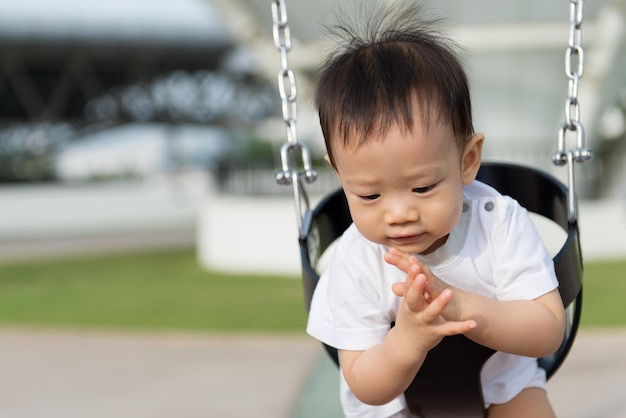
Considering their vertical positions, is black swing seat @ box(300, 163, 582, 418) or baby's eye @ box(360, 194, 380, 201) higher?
baby's eye @ box(360, 194, 380, 201)

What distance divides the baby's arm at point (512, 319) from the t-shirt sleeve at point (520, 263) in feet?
0.09

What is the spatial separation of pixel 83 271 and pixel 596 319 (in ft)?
18.4

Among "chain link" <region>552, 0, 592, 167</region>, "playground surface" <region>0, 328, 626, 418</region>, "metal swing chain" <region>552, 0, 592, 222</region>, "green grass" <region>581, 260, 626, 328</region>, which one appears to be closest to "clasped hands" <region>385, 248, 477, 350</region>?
"metal swing chain" <region>552, 0, 592, 222</region>

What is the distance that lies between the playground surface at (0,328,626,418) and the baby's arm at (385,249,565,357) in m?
1.22

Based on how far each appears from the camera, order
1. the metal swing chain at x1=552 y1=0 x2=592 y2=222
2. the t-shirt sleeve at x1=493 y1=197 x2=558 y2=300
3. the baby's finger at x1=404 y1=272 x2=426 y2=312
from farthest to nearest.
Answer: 1. the metal swing chain at x1=552 y1=0 x2=592 y2=222
2. the t-shirt sleeve at x1=493 y1=197 x2=558 y2=300
3. the baby's finger at x1=404 y1=272 x2=426 y2=312

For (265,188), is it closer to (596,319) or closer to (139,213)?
(596,319)

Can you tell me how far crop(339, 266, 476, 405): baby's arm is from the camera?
1.31 meters

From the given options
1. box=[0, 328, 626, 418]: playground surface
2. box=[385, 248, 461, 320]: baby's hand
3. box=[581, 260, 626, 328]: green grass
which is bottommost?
box=[581, 260, 626, 328]: green grass

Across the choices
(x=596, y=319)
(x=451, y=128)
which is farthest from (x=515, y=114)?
(x=451, y=128)

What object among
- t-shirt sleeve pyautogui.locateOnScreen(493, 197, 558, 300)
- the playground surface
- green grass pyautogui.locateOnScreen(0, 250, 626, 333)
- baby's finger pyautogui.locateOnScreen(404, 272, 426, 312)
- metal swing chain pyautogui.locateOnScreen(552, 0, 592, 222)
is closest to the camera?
baby's finger pyautogui.locateOnScreen(404, 272, 426, 312)

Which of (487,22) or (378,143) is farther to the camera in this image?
(487,22)

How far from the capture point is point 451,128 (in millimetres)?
1458

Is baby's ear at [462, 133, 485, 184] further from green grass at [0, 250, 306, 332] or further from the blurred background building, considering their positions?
green grass at [0, 250, 306, 332]

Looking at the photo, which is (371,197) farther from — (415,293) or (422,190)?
(415,293)
